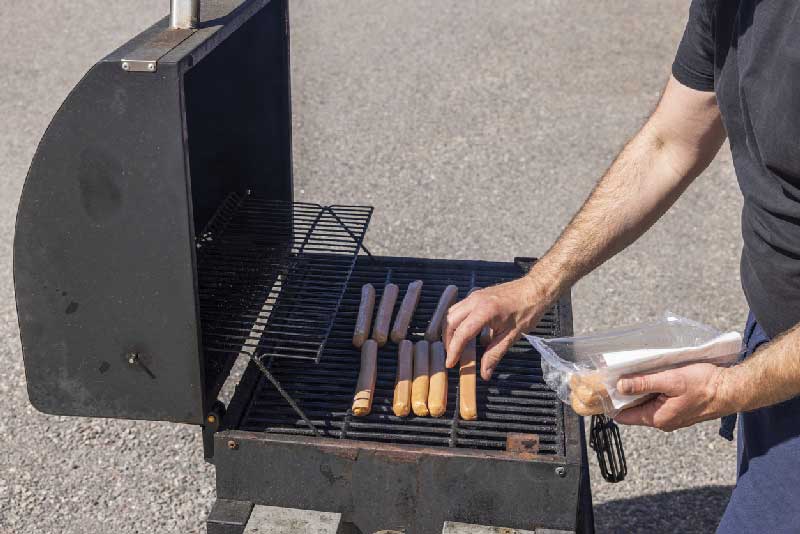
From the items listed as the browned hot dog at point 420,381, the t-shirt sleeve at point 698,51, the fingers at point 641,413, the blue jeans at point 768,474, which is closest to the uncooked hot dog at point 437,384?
the browned hot dog at point 420,381

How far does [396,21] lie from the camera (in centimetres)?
962

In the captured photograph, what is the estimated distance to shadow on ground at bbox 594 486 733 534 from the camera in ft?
12.5

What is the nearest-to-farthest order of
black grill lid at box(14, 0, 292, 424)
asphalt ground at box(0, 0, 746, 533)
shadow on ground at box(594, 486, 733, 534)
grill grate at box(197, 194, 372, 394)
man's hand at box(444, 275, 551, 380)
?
1. black grill lid at box(14, 0, 292, 424)
2. man's hand at box(444, 275, 551, 380)
3. grill grate at box(197, 194, 372, 394)
4. shadow on ground at box(594, 486, 733, 534)
5. asphalt ground at box(0, 0, 746, 533)

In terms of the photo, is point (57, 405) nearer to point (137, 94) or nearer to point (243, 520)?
point (243, 520)

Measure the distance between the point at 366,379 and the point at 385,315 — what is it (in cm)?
33

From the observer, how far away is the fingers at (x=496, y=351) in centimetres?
245

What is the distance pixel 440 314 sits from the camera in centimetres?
287

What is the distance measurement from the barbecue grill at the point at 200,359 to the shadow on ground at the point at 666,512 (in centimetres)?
110

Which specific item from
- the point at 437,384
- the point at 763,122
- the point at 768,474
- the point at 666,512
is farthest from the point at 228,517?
the point at 666,512

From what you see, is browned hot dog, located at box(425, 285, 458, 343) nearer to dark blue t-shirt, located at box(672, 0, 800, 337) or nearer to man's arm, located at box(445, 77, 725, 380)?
man's arm, located at box(445, 77, 725, 380)

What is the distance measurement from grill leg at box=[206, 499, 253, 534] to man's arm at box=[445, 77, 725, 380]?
2.25ft

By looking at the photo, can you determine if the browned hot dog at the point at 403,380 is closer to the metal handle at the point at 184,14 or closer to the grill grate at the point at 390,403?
the grill grate at the point at 390,403

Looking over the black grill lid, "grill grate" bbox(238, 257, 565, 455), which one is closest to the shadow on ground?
"grill grate" bbox(238, 257, 565, 455)

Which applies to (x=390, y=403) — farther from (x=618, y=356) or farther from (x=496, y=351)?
(x=618, y=356)
